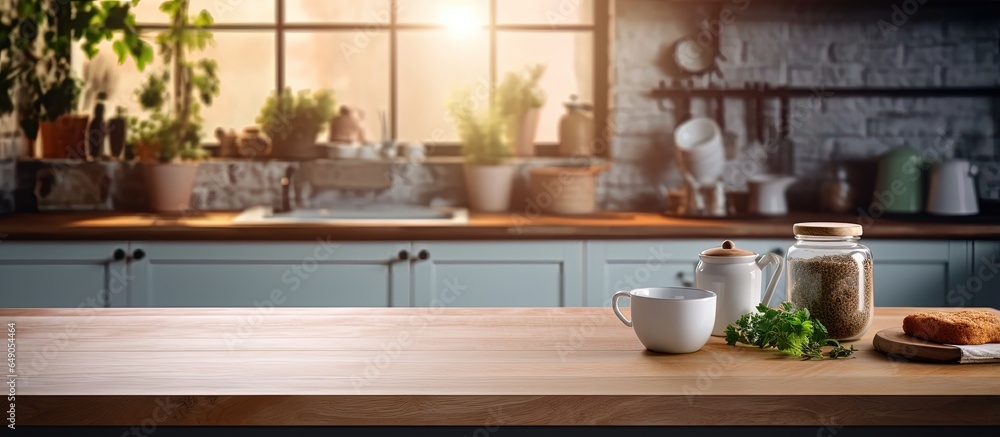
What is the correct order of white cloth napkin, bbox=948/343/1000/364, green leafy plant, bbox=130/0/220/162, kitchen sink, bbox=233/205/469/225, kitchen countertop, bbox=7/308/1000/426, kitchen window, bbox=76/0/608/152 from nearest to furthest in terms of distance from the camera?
kitchen countertop, bbox=7/308/1000/426, white cloth napkin, bbox=948/343/1000/364, kitchen sink, bbox=233/205/469/225, green leafy plant, bbox=130/0/220/162, kitchen window, bbox=76/0/608/152

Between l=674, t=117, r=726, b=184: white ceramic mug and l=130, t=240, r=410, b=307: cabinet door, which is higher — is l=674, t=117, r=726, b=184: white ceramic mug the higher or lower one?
the higher one

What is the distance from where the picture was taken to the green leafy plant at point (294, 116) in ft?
13.0

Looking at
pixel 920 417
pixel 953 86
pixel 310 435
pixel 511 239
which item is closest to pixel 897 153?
pixel 953 86

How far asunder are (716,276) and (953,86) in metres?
2.97

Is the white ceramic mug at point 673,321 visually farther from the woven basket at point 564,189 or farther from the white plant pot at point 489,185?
the white plant pot at point 489,185

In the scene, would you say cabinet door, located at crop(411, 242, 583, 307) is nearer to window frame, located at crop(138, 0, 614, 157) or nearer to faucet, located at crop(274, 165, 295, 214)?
faucet, located at crop(274, 165, 295, 214)

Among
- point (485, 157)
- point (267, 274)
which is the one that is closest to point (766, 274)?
point (485, 157)

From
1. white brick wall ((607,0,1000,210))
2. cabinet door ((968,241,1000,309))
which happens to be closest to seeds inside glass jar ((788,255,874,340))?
cabinet door ((968,241,1000,309))

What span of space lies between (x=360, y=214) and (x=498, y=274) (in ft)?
2.70

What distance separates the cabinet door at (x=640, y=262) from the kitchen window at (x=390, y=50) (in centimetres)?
109

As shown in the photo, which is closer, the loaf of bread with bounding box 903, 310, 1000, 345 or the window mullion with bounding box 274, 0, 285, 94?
the loaf of bread with bounding box 903, 310, 1000, 345

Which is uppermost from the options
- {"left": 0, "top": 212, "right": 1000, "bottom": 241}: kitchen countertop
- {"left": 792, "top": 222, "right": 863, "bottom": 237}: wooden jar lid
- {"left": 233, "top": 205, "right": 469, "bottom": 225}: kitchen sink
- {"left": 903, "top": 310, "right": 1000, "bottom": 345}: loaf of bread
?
{"left": 792, "top": 222, "right": 863, "bottom": 237}: wooden jar lid

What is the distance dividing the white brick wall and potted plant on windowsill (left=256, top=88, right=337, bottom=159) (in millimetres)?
1234

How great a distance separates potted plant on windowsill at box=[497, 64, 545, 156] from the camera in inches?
157
